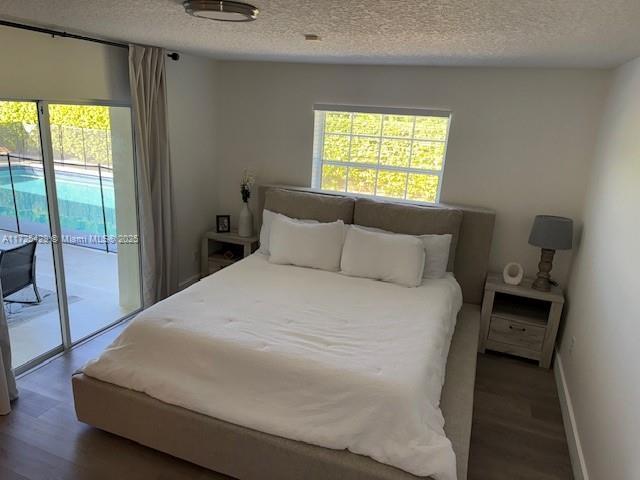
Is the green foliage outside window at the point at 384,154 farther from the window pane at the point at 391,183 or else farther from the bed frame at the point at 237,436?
the bed frame at the point at 237,436

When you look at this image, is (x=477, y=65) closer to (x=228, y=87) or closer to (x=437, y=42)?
(x=437, y=42)

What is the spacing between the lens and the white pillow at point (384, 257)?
321cm

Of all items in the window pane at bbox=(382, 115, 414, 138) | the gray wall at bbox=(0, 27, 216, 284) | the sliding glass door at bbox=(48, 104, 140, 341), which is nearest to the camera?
the gray wall at bbox=(0, 27, 216, 284)

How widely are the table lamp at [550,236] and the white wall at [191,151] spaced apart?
294 centimetres

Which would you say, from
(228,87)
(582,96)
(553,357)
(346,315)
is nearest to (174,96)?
(228,87)

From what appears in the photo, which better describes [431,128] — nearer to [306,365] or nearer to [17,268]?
[306,365]

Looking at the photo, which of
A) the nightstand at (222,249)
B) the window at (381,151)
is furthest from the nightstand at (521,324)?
the nightstand at (222,249)

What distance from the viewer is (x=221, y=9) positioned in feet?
5.58

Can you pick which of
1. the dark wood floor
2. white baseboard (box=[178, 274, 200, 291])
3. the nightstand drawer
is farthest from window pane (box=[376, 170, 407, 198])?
white baseboard (box=[178, 274, 200, 291])

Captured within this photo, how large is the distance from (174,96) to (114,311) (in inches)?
75.1

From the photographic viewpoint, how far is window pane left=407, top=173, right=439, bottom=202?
3.89 metres

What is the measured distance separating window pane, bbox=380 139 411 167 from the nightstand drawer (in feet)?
4.95

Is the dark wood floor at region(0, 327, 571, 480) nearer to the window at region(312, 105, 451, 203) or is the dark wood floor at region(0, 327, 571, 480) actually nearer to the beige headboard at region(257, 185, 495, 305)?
the beige headboard at region(257, 185, 495, 305)

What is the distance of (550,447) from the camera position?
101 inches
